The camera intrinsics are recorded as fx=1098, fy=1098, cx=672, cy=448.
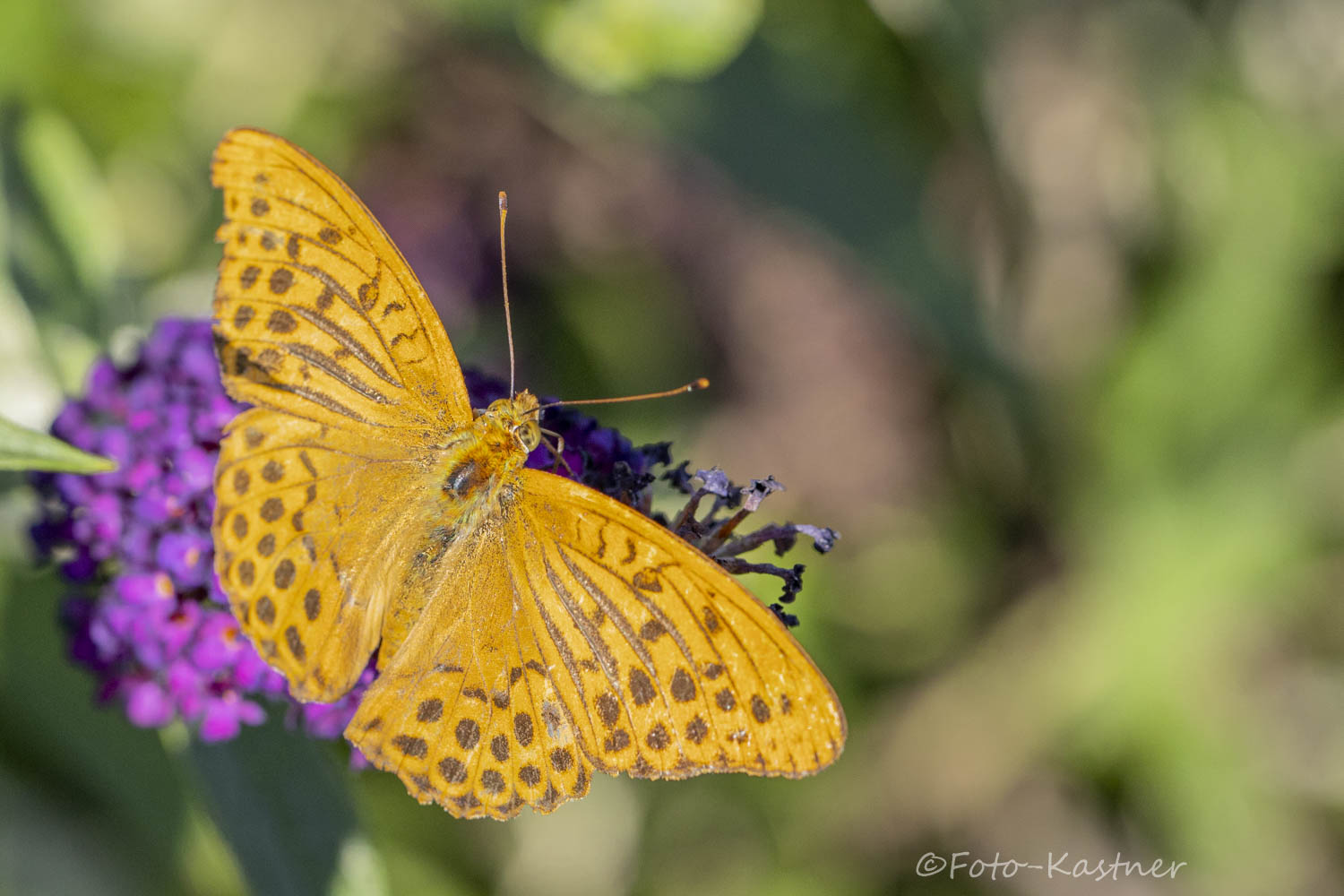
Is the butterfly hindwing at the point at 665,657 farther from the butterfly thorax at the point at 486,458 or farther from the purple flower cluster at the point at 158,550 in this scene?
the purple flower cluster at the point at 158,550

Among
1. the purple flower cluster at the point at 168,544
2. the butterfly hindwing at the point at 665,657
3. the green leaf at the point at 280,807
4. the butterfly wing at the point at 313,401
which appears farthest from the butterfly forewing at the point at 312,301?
the green leaf at the point at 280,807

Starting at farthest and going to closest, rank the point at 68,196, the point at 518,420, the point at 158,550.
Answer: the point at 68,196 < the point at 158,550 < the point at 518,420

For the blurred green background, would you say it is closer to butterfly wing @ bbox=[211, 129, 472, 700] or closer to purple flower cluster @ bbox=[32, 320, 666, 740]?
purple flower cluster @ bbox=[32, 320, 666, 740]

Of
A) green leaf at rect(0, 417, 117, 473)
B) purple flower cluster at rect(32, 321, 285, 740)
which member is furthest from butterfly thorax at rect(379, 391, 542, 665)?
green leaf at rect(0, 417, 117, 473)

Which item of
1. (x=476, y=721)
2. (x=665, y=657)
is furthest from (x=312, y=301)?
(x=665, y=657)

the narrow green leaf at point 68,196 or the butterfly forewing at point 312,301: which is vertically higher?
the narrow green leaf at point 68,196

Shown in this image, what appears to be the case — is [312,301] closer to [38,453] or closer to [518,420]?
[518,420]
